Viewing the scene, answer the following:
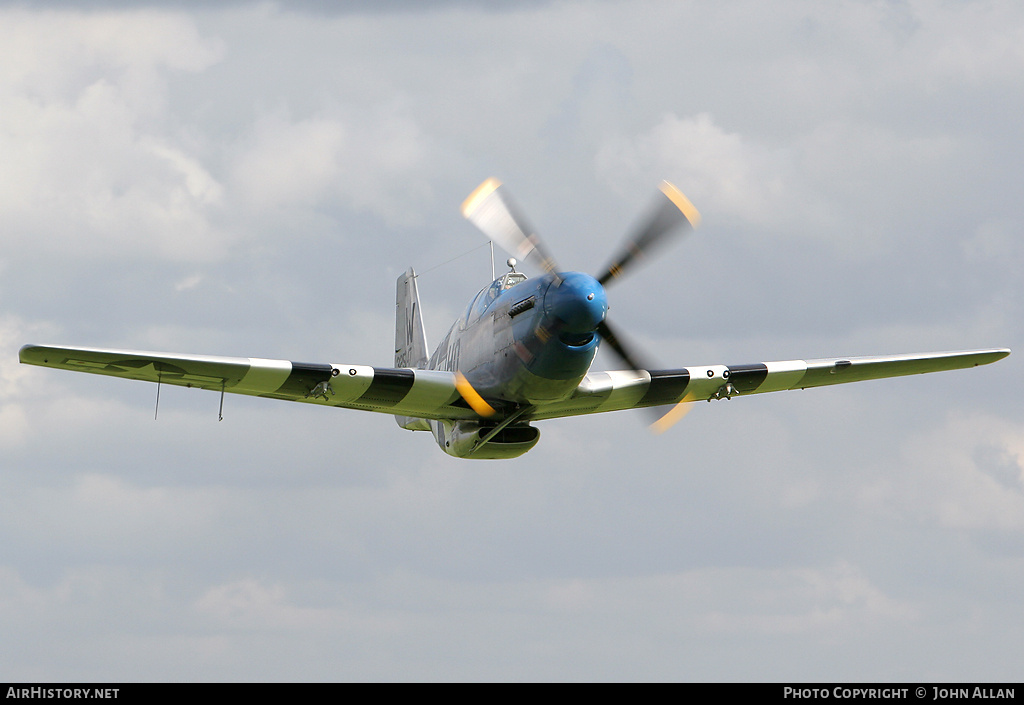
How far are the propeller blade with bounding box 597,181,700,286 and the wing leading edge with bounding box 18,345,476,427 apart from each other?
16.9 feet

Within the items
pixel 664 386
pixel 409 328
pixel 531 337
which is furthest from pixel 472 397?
pixel 409 328

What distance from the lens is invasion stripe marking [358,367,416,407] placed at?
3219cm

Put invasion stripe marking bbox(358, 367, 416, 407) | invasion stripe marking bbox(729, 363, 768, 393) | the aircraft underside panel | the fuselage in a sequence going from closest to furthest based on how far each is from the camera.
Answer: the fuselage, the aircraft underside panel, invasion stripe marking bbox(358, 367, 416, 407), invasion stripe marking bbox(729, 363, 768, 393)

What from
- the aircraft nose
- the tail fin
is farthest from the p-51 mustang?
the tail fin

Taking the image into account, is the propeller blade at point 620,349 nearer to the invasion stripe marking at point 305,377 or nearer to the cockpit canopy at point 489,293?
the cockpit canopy at point 489,293

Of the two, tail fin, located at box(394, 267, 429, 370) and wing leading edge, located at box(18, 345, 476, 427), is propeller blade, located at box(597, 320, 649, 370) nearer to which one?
wing leading edge, located at box(18, 345, 476, 427)

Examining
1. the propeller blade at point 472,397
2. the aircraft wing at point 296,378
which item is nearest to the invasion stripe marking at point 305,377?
the aircraft wing at point 296,378

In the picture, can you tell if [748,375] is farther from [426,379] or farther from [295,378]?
[295,378]
